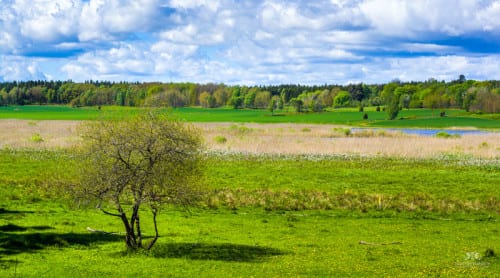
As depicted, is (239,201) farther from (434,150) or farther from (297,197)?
(434,150)

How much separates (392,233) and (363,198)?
32.3 ft

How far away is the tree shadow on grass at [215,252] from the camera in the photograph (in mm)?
23797

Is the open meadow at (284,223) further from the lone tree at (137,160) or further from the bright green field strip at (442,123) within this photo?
the bright green field strip at (442,123)

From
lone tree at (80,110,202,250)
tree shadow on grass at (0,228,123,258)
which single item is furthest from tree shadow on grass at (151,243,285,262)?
tree shadow on grass at (0,228,123,258)

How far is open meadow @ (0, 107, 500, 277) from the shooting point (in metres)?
22.0

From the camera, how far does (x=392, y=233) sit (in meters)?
31.2

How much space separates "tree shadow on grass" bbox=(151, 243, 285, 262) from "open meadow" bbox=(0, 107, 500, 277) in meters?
0.04

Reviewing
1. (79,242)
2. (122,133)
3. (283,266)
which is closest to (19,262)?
(79,242)

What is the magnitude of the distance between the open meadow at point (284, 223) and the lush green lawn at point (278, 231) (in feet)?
0.23

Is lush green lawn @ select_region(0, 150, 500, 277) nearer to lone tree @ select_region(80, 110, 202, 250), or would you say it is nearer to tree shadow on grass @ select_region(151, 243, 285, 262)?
tree shadow on grass @ select_region(151, 243, 285, 262)

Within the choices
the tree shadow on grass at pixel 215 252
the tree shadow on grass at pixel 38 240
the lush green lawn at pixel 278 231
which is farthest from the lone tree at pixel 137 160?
the tree shadow on grass at pixel 38 240

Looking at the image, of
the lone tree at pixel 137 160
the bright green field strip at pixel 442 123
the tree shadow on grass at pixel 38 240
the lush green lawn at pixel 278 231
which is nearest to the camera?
the lush green lawn at pixel 278 231

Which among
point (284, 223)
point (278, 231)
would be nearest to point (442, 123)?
point (284, 223)

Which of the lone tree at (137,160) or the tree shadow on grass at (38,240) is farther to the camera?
the tree shadow on grass at (38,240)
